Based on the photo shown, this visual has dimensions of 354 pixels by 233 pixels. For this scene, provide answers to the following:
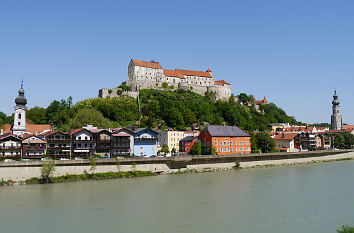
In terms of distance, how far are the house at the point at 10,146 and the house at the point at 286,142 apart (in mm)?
47168

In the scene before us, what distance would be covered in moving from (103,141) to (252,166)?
69.7 ft

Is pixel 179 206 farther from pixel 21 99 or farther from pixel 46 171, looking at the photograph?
pixel 21 99

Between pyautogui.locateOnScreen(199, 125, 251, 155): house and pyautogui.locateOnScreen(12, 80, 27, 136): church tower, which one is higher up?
pyautogui.locateOnScreen(12, 80, 27, 136): church tower

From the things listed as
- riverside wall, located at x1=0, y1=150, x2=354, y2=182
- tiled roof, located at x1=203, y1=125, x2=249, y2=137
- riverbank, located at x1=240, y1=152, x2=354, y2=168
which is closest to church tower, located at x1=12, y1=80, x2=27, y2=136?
riverside wall, located at x1=0, y1=150, x2=354, y2=182

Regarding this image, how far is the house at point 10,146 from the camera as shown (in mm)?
35656

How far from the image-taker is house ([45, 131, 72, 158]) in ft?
A: 125

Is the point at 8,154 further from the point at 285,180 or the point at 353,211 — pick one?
the point at 353,211

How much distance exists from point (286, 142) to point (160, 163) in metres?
35.0

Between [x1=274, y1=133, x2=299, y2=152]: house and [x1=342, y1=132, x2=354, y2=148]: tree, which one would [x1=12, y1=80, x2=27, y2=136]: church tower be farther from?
[x1=342, y1=132, x2=354, y2=148]: tree

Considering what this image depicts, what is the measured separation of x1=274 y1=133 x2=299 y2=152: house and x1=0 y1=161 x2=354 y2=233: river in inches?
1262

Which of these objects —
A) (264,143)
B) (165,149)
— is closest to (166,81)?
(165,149)

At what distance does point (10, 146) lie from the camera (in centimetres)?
3612

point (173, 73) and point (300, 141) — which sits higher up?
point (173, 73)

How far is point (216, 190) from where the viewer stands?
89.9 ft
